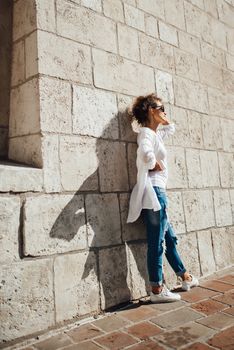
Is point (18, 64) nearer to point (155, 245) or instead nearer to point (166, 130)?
point (166, 130)

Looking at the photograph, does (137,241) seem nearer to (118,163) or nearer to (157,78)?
(118,163)

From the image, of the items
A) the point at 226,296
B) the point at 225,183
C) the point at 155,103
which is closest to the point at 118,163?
the point at 155,103

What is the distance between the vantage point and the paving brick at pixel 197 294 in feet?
9.15

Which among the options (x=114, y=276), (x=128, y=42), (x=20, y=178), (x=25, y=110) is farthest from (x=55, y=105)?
(x=114, y=276)

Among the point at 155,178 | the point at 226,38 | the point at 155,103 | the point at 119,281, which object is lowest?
the point at 119,281

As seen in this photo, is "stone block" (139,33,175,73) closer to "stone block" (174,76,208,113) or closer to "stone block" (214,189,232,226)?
"stone block" (174,76,208,113)

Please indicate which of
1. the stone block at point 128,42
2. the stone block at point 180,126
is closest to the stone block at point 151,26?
the stone block at point 128,42

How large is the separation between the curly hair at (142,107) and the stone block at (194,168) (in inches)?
33.9

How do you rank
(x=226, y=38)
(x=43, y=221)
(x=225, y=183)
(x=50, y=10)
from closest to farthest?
(x=43, y=221) < (x=50, y=10) < (x=225, y=183) < (x=226, y=38)

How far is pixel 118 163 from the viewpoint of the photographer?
115 inches

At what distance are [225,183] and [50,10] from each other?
8.88ft

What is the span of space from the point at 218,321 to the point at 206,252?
4.25ft

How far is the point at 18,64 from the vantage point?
2682 mm

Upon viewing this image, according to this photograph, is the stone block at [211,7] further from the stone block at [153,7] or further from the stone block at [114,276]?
the stone block at [114,276]
